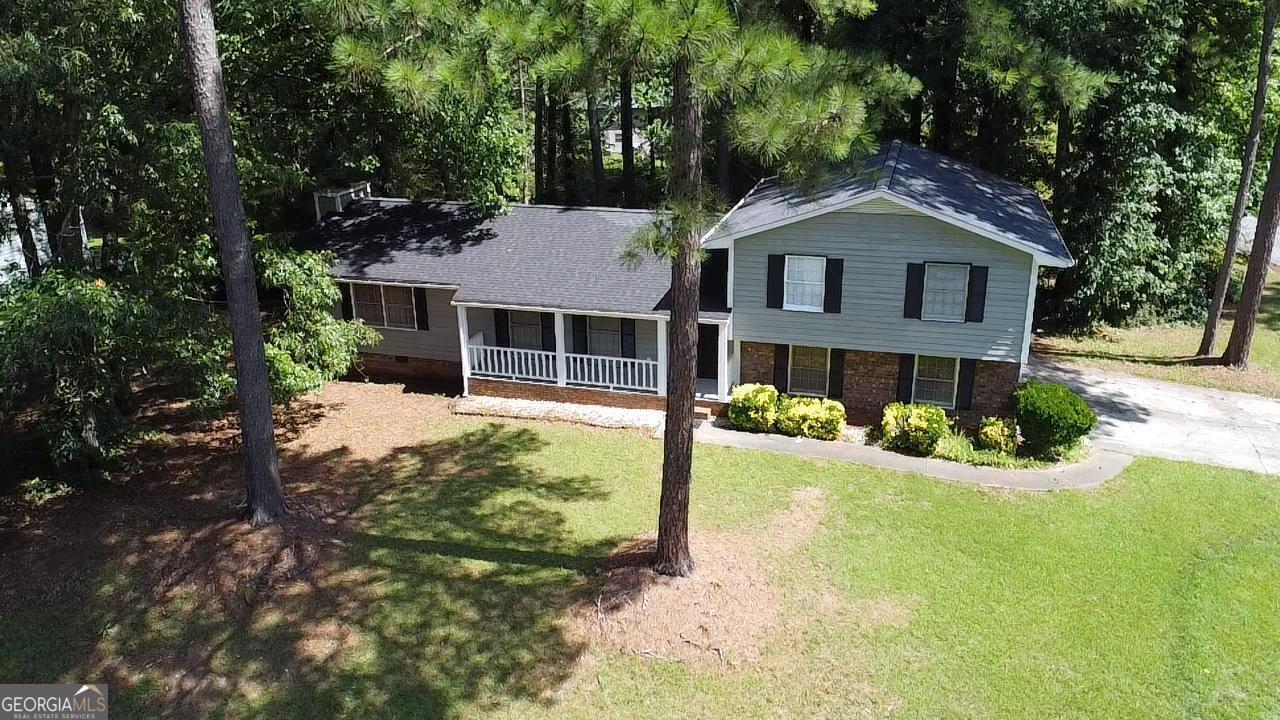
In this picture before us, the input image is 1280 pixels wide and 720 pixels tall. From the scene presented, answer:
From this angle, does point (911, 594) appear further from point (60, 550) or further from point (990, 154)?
point (990, 154)

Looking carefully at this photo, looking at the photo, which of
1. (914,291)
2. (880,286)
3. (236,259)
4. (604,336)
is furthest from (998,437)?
(236,259)

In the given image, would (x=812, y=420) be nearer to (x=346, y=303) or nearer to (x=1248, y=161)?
(x=346, y=303)

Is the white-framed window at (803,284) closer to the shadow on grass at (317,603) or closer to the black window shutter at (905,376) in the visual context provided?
the black window shutter at (905,376)

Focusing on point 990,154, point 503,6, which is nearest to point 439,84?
point 503,6

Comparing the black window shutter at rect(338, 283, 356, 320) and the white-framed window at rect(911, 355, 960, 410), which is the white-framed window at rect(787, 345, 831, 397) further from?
the black window shutter at rect(338, 283, 356, 320)

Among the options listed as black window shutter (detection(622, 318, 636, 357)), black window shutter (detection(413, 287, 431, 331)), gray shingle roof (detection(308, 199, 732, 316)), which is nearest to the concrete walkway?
black window shutter (detection(622, 318, 636, 357))
